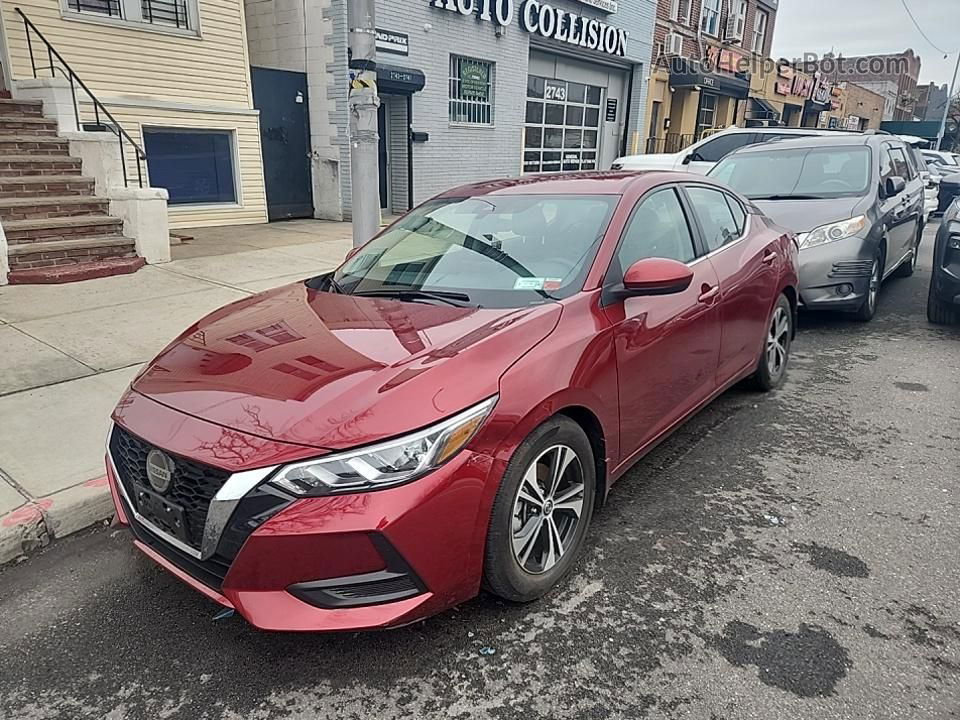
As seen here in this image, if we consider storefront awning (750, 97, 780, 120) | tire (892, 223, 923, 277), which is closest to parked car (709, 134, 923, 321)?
tire (892, 223, 923, 277)

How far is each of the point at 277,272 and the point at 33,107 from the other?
4.04 m

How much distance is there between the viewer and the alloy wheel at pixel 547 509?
266 centimetres

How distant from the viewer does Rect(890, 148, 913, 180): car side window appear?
814 centimetres

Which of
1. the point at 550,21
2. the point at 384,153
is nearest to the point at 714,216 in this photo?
the point at 384,153

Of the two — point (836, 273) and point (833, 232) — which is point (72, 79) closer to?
point (833, 232)

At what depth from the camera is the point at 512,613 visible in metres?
2.74

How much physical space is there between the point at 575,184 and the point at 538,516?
6.37 ft

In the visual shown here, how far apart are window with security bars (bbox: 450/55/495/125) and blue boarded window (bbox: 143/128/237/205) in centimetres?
507

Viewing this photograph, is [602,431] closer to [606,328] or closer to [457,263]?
[606,328]

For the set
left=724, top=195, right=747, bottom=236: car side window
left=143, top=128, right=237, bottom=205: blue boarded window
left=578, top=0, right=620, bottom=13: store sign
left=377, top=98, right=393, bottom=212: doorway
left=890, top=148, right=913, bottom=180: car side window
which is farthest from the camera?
left=578, top=0, right=620, bottom=13: store sign

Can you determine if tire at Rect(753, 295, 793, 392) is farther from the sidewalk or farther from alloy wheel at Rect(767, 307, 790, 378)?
the sidewalk

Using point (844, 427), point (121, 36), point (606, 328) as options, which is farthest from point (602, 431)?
point (121, 36)

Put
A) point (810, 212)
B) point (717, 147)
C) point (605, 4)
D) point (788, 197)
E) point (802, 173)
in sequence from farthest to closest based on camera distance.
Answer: point (605, 4), point (717, 147), point (802, 173), point (788, 197), point (810, 212)

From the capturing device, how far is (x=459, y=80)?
577 inches
